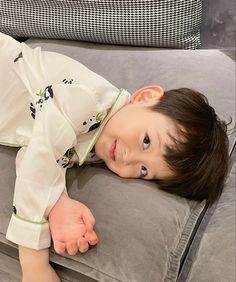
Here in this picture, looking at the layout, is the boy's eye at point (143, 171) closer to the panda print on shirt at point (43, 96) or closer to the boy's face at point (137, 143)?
the boy's face at point (137, 143)

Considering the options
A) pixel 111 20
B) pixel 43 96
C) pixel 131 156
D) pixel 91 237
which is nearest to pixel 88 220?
pixel 91 237

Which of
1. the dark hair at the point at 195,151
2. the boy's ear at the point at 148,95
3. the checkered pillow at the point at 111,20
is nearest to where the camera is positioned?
the dark hair at the point at 195,151

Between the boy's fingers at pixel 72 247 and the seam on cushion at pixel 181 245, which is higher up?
the boy's fingers at pixel 72 247

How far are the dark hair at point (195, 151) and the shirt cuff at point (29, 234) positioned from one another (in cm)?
29

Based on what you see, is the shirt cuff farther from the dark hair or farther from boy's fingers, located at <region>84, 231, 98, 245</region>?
the dark hair

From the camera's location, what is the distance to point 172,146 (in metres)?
1.01

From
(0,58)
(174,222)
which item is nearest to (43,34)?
(0,58)

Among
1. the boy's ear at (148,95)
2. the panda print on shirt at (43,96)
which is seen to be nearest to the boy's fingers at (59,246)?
the panda print on shirt at (43,96)

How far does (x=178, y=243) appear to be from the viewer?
0.97 metres

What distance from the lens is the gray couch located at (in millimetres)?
908

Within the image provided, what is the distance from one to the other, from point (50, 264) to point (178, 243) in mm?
271

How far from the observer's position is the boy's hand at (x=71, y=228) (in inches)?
35.1

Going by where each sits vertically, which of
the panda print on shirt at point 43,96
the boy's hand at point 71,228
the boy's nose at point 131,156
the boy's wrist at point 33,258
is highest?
the panda print on shirt at point 43,96

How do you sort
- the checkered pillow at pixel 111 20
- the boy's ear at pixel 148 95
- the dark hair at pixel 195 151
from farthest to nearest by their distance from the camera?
the checkered pillow at pixel 111 20 < the boy's ear at pixel 148 95 < the dark hair at pixel 195 151
